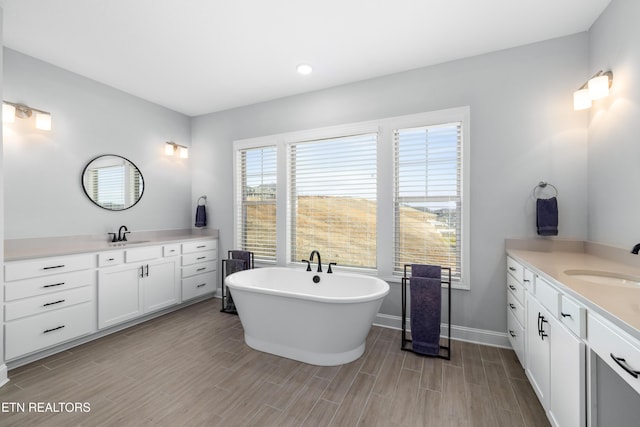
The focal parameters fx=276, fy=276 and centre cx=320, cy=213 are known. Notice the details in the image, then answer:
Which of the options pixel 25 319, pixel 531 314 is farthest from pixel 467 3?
pixel 25 319

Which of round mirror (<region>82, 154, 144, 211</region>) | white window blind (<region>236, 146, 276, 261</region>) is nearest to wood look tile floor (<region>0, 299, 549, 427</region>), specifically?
white window blind (<region>236, 146, 276, 261</region>)

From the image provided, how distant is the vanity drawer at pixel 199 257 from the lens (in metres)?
3.73

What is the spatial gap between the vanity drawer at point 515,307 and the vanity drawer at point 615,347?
3.31 feet

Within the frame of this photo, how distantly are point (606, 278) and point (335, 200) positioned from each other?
7.81 feet

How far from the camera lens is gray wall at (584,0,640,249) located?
1.79 metres

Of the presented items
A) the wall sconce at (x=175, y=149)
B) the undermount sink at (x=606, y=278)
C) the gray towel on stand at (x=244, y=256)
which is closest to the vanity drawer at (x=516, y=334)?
the undermount sink at (x=606, y=278)

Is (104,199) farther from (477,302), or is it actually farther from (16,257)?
(477,302)

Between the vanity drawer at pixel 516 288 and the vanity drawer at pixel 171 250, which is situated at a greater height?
the vanity drawer at pixel 171 250

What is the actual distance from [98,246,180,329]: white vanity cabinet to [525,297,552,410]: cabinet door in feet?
12.2

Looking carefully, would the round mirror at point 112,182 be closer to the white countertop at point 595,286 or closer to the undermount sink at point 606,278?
the white countertop at point 595,286

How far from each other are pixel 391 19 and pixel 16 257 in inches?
141

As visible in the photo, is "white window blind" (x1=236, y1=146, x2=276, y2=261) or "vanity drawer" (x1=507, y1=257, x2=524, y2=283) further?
"white window blind" (x1=236, y1=146, x2=276, y2=261)

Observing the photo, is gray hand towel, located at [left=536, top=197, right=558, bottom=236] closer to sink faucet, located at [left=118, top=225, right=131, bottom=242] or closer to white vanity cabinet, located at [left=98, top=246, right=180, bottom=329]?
white vanity cabinet, located at [left=98, top=246, right=180, bottom=329]

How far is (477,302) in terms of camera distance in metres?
2.70
